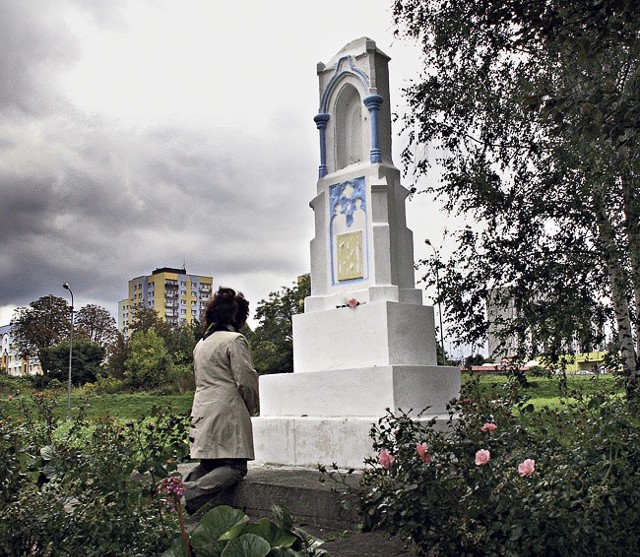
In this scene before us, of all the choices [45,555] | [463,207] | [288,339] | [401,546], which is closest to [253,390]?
[401,546]

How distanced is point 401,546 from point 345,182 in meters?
4.12

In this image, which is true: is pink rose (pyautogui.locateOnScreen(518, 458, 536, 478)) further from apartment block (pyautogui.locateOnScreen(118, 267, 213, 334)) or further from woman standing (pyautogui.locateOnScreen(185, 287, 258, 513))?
apartment block (pyautogui.locateOnScreen(118, 267, 213, 334))

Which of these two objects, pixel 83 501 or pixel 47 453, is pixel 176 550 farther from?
pixel 47 453

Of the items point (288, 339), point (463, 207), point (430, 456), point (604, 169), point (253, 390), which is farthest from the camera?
point (288, 339)

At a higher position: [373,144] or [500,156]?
[500,156]

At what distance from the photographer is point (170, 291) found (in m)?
94.0

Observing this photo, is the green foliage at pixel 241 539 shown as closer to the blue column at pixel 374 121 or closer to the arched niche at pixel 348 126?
the blue column at pixel 374 121

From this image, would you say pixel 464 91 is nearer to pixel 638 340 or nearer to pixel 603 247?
pixel 603 247

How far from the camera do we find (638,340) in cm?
Answer: 1042

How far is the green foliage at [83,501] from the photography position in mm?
3217

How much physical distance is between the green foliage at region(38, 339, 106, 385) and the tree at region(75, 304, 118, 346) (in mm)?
7683

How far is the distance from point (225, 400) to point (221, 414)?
0.36 feet

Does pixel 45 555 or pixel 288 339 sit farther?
pixel 288 339

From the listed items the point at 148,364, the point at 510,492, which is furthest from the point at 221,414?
the point at 148,364
